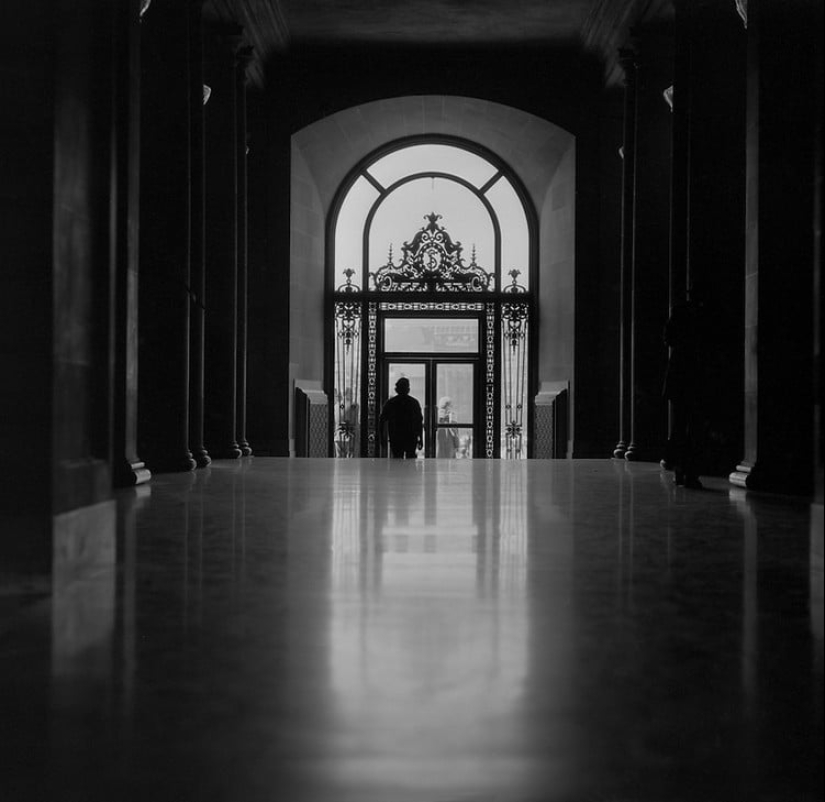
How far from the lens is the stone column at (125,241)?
7.82 metres

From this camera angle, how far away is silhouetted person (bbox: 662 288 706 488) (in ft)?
28.7

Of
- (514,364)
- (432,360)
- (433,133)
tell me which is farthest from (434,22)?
(514,364)

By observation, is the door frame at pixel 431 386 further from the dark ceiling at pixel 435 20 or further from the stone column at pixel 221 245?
the dark ceiling at pixel 435 20

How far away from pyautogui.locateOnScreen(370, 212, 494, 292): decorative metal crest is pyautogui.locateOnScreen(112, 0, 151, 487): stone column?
1148cm

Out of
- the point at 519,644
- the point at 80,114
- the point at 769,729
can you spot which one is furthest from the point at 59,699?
the point at 80,114

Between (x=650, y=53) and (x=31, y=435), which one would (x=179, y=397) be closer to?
→ (x=31, y=435)

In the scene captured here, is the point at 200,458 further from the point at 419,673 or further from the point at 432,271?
the point at 419,673

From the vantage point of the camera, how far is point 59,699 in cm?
229

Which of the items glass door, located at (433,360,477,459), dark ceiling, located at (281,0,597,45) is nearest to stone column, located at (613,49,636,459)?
dark ceiling, located at (281,0,597,45)

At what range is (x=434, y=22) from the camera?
52.5ft

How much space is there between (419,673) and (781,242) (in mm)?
6572

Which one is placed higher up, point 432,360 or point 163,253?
point 163,253

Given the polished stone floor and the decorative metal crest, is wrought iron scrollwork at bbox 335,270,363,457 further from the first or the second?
the polished stone floor

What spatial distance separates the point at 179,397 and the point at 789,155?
6.11m
